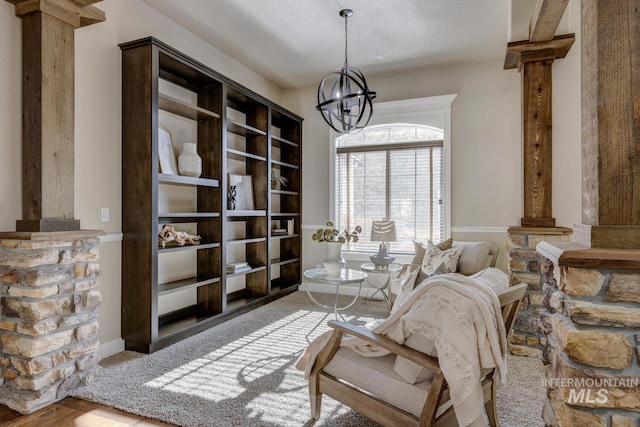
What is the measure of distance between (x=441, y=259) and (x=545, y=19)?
7.55 feet

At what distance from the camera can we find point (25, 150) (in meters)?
2.47

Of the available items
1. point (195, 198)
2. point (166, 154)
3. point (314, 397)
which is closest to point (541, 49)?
point (314, 397)

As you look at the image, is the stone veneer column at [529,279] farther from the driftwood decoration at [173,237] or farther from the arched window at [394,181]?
the driftwood decoration at [173,237]

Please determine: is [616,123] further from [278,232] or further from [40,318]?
[278,232]

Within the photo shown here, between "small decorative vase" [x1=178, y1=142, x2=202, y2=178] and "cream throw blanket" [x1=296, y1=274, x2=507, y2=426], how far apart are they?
8.88ft

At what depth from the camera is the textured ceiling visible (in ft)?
11.3

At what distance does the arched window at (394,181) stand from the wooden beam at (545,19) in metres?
1.87

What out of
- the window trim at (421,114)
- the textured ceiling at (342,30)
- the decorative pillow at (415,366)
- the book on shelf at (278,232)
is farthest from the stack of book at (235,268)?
the decorative pillow at (415,366)

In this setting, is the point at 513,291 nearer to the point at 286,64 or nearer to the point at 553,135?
the point at 553,135

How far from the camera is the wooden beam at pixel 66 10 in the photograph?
2395 mm

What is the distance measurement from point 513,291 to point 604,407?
66 centimetres

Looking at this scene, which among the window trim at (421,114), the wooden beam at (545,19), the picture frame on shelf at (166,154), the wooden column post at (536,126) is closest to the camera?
the wooden beam at (545,19)

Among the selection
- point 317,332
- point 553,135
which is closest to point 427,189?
point 553,135

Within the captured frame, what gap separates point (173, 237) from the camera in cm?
345
